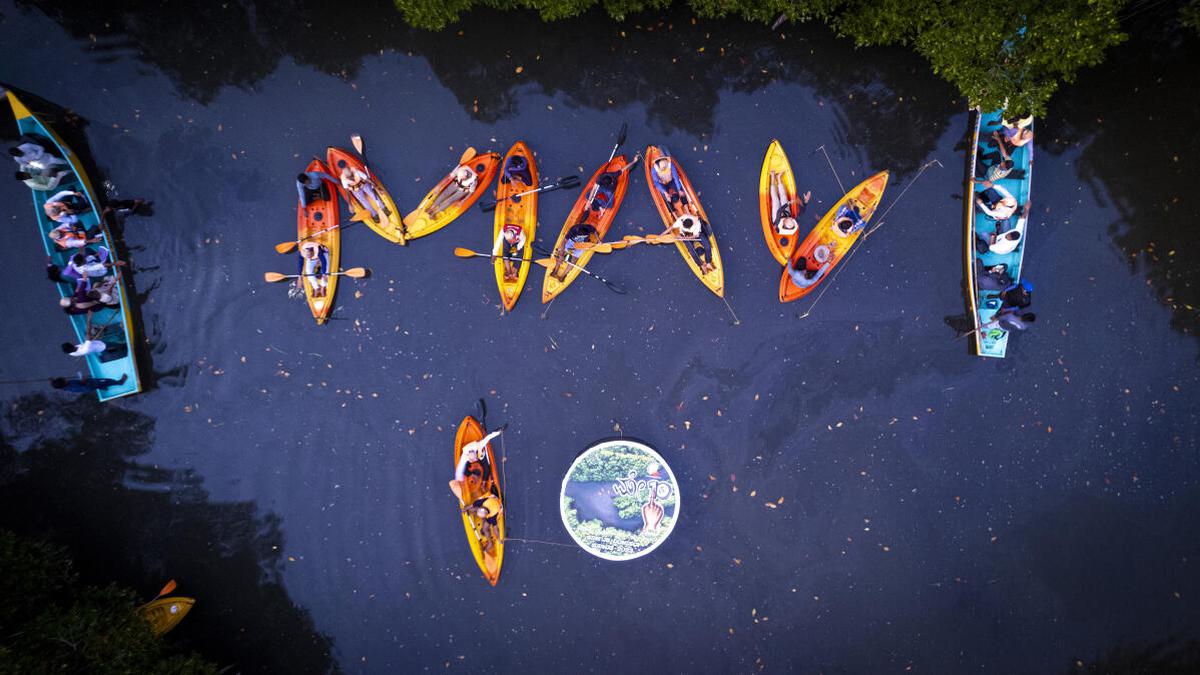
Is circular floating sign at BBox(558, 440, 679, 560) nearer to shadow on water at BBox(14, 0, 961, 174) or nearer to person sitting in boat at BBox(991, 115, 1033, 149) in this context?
shadow on water at BBox(14, 0, 961, 174)

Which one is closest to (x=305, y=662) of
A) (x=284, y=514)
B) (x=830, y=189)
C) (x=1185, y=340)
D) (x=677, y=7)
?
(x=284, y=514)

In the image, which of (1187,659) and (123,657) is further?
(1187,659)

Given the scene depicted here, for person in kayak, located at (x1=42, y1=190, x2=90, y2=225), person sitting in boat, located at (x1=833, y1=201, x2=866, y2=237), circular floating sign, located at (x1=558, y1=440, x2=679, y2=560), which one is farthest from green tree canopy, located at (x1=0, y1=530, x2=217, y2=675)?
person sitting in boat, located at (x1=833, y1=201, x2=866, y2=237)

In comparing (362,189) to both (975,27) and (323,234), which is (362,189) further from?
(975,27)

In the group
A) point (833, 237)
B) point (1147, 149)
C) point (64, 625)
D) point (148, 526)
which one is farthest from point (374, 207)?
point (1147, 149)

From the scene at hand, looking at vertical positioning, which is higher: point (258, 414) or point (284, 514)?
point (258, 414)

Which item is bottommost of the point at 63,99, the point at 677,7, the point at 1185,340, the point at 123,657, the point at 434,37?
the point at 1185,340

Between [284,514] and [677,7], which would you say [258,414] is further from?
[677,7]
